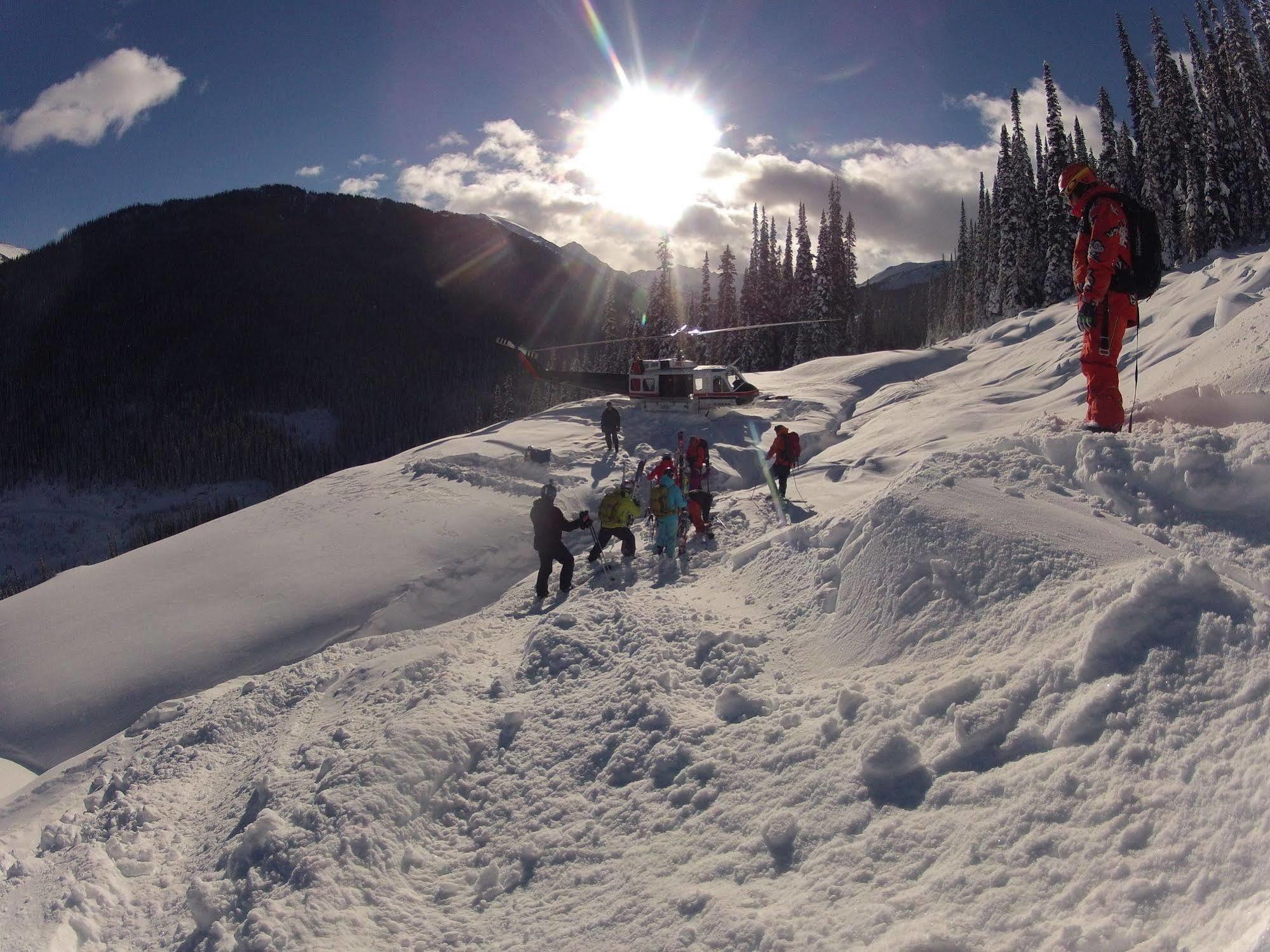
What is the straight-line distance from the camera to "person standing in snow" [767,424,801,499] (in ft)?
42.7

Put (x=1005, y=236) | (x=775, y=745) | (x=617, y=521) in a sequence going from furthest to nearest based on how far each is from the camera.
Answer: (x=1005, y=236)
(x=617, y=521)
(x=775, y=745)

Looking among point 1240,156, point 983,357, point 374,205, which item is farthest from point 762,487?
point 374,205

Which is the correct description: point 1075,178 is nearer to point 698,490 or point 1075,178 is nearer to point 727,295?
point 698,490

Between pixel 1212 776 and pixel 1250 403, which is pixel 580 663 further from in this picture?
pixel 1250 403

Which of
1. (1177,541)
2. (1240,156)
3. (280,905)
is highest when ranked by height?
(1240,156)

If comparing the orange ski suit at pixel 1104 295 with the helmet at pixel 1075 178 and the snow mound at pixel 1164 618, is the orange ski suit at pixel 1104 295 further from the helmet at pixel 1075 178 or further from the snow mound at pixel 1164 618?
the snow mound at pixel 1164 618

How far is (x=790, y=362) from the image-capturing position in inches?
2141

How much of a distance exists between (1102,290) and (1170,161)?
137 feet

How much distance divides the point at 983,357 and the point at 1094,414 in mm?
26317

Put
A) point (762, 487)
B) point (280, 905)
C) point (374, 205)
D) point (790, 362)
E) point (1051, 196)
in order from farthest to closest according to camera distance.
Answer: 1. point (374, 205)
2. point (790, 362)
3. point (1051, 196)
4. point (762, 487)
5. point (280, 905)

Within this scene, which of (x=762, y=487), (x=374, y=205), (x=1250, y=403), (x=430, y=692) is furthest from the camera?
(x=374, y=205)

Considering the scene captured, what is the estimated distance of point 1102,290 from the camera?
22.4 ft

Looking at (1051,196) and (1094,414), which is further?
(1051,196)

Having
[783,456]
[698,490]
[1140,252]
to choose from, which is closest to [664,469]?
[698,490]
